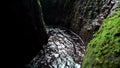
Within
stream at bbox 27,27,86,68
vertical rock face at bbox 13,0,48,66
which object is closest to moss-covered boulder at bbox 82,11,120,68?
stream at bbox 27,27,86,68

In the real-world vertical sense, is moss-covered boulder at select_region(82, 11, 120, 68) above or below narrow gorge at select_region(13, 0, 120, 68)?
below

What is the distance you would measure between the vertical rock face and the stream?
436 millimetres

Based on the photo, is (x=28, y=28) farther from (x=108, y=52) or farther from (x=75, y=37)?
(x=108, y=52)

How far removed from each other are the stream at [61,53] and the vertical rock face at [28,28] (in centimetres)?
44

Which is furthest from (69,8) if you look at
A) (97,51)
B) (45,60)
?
(97,51)

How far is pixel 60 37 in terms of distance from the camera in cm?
1127

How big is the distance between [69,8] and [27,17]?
6.21 metres

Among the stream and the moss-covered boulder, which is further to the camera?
the stream

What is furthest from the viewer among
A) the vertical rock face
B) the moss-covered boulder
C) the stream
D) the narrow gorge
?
the stream

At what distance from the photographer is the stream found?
808cm

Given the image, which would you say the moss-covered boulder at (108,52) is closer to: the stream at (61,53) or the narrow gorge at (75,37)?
the narrow gorge at (75,37)

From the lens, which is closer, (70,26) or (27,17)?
(27,17)

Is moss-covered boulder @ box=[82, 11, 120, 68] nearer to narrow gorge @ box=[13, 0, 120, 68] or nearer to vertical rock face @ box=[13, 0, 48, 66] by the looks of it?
narrow gorge @ box=[13, 0, 120, 68]

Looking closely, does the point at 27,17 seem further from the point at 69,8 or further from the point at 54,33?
the point at 69,8
